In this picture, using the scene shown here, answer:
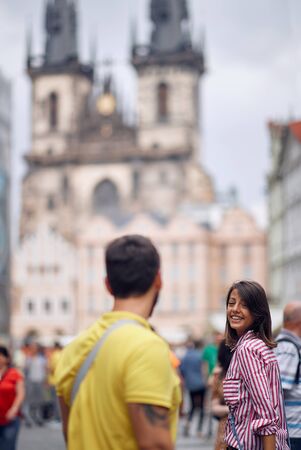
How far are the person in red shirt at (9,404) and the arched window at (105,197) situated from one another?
6986 cm

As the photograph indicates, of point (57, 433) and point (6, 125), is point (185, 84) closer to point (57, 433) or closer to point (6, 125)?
point (6, 125)

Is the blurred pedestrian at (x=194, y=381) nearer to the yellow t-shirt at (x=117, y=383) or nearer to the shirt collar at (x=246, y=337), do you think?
the shirt collar at (x=246, y=337)

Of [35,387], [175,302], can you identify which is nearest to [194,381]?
[35,387]

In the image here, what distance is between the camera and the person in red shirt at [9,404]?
6973 millimetres

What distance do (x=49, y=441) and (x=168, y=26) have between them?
7059 cm

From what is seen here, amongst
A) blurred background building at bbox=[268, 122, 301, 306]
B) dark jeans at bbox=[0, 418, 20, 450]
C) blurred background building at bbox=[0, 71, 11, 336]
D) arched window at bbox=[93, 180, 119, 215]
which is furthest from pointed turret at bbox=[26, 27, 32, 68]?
dark jeans at bbox=[0, 418, 20, 450]

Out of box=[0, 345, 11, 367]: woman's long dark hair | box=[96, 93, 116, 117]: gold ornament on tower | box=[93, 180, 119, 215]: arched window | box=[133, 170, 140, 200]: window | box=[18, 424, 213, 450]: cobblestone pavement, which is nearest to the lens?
box=[0, 345, 11, 367]: woman's long dark hair

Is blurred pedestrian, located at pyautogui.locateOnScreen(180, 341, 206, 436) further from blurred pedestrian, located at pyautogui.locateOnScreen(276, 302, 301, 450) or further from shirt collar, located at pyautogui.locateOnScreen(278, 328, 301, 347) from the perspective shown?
blurred pedestrian, located at pyautogui.locateOnScreen(276, 302, 301, 450)

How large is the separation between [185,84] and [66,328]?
20151 millimetres

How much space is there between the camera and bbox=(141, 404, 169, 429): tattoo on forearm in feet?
9.59

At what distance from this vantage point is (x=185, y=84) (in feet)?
265

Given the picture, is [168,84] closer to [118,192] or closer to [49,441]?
[118,192]

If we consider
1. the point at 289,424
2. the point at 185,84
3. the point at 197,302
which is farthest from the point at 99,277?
the point at 289,424

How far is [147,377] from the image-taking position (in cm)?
290
